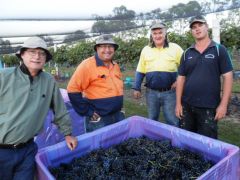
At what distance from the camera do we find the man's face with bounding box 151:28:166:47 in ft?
10.5

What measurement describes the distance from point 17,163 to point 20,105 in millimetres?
416

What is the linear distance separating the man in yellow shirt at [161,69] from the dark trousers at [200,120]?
0.35 m

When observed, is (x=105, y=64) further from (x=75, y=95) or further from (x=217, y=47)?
(x=217, y=47)

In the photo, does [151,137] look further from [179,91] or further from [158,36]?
[158,36]

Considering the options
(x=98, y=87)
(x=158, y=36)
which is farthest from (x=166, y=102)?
(x=98, y=87)

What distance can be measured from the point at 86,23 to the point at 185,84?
334 inches

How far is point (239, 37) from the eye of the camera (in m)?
6.47

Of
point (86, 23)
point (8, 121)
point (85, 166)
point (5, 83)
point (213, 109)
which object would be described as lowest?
point (85, 166)

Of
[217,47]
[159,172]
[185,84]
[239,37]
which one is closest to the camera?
[159,172]

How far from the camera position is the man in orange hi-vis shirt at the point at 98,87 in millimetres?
2824

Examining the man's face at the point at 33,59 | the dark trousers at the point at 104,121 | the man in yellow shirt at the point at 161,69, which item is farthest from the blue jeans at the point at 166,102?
the man's face at the point at 33,59

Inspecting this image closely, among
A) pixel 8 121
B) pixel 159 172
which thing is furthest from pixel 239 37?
pixel 8 121

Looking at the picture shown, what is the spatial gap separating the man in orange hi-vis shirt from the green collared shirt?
626mm

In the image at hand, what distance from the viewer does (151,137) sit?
2.61 metres
